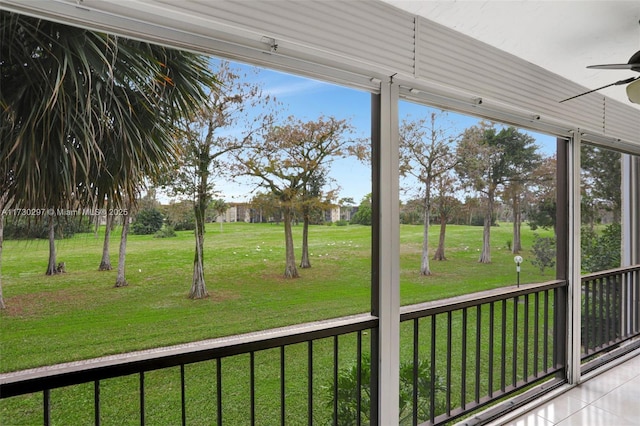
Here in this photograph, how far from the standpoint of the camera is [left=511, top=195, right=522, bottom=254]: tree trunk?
305 cm

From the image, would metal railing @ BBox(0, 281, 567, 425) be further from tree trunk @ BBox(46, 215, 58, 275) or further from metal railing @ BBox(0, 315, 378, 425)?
tree trunk @ BBox(46, 215, 58, 275)

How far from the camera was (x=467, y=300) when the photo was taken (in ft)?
7.73

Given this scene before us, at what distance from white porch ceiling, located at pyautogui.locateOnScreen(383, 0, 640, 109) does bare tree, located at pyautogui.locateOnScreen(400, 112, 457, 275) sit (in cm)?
64

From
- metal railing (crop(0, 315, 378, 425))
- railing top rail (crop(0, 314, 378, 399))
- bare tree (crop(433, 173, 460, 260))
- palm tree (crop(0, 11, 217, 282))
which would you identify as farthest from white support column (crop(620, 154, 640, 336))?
palm tree (crop(0, 11, 217, 282))

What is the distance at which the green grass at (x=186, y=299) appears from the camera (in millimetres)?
1321

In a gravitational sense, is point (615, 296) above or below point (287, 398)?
above

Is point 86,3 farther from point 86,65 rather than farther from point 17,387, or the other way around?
point 17,387

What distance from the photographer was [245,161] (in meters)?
1.90

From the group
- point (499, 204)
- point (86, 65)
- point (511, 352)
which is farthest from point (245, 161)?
point (511, 352)

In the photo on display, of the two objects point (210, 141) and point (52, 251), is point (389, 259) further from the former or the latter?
point (52, 251)

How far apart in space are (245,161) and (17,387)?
1291 mm

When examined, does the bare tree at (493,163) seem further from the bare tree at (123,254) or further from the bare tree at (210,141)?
the bare tree at (123,254)

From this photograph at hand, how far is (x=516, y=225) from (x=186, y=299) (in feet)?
9.10

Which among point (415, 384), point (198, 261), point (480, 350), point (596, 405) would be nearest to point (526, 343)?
point (480, 350)
